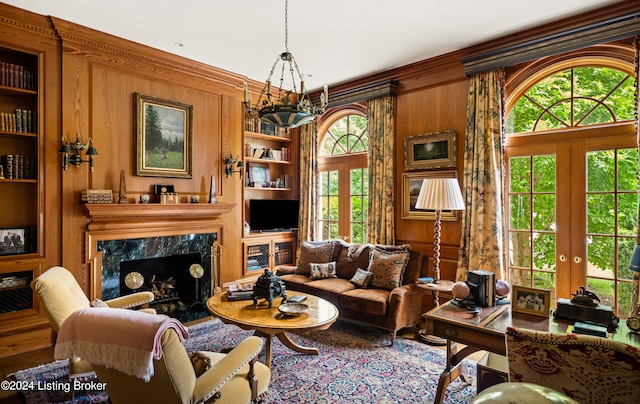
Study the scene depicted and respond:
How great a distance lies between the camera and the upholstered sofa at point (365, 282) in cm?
374

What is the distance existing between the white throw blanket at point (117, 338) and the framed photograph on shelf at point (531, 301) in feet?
6.84

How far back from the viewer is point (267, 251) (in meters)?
5.79

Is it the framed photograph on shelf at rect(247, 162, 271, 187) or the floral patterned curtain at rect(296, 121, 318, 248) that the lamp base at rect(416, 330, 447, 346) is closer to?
the floral patterned curtain at rect(296, 121, 318, 248)

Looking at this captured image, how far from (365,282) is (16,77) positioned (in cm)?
425

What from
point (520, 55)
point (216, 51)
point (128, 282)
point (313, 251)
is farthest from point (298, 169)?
point (520, 55)

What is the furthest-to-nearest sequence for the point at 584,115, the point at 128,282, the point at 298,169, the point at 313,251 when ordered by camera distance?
the point at 298,169 → the point at 313,251 → the point at 128,282 → the point at 584,115

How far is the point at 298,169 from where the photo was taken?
6207 mm

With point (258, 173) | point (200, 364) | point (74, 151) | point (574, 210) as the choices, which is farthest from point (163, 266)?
point (574, 210)

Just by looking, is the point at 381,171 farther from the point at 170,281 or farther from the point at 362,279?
the point at 170,281

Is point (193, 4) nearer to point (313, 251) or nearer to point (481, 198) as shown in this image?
point (313, 251)

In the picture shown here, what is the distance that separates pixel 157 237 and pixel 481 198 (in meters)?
3.88

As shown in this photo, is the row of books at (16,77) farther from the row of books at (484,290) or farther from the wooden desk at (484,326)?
the row of books at (484,290)

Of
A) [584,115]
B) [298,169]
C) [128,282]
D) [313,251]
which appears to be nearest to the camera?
[584,115]

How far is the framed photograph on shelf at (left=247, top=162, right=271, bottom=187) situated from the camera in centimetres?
569
